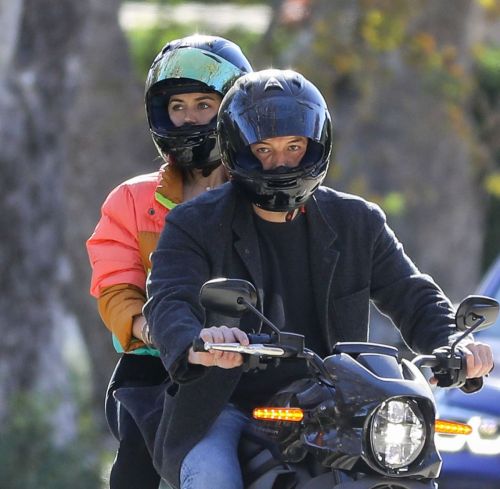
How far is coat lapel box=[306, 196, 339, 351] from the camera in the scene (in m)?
4.93

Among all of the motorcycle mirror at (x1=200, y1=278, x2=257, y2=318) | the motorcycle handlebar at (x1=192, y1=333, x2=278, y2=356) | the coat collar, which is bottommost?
the motorcycle handlebar at (x1=192, y1=333, x2=278, y2=356)

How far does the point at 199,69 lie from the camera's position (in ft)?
18.7

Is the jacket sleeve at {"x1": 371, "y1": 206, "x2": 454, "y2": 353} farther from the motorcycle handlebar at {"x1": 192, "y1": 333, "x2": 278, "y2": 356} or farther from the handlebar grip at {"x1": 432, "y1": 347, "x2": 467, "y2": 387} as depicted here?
the motorcycle handlebar at {"x1": 192, "y1": 333, "x2": 278, "y2": 356}

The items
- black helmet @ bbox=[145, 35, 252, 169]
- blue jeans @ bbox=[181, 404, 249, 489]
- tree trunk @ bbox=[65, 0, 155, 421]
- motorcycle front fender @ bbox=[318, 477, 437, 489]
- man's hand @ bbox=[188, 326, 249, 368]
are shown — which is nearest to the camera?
motorcycle front fender @ bbox=[318, 477, 437, 489]

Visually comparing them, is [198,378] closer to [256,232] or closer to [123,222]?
[256,232]

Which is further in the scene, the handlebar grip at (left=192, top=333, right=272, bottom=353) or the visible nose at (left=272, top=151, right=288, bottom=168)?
the visible nose at (left=272, top=151, right=288, bottom=168)

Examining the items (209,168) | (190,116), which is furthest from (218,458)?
(190,116)

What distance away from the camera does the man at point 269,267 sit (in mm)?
4746

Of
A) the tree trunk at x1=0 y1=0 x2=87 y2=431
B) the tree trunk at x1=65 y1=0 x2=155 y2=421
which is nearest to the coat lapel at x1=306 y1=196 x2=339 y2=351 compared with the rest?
the tree trunk at x1=0 y1=0 x2=87 y2=431

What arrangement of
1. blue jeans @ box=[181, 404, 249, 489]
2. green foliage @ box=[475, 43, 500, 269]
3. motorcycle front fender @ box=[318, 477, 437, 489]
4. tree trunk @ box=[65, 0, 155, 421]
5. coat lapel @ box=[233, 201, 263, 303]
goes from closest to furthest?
motorcycle front fender @ box=[318, 477, 437, 489] < blue jeans @ box=[181, 404, 249, 489] < coat lapel @ box=[233, 201, 263, 303] < tree trunk @ box=[65, 0, 155, 421] < green foliage @ box=[475, 43, 500, 269]

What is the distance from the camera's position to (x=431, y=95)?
19266mm

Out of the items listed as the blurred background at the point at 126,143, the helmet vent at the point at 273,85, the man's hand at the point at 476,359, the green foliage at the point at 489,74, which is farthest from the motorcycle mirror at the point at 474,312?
the green foliage at the point at 489,74

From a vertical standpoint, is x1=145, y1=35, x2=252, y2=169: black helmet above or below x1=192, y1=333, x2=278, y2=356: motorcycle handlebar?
above

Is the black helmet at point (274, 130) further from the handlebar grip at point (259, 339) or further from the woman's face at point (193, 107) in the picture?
the woman's face at point (193, 107)
